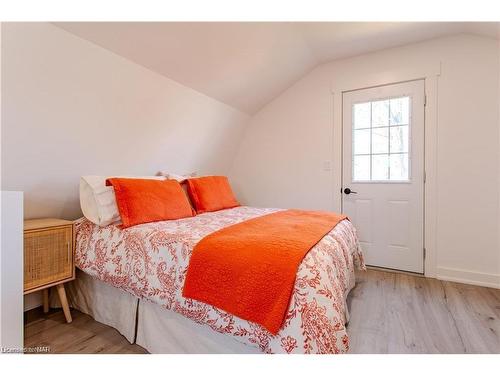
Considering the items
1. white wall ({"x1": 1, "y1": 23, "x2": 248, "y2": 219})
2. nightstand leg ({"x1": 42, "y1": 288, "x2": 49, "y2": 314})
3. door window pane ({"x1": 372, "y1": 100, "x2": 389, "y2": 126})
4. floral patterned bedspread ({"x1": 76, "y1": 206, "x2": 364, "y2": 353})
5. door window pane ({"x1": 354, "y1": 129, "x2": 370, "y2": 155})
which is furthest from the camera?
door window pane ({"x1": 354, "y1": 129, "x2": 370, "y2": 155})

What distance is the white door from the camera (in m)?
2.64

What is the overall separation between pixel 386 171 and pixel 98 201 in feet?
9.17

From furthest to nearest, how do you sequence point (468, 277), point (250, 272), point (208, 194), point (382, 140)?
point (382, 140) < point (208, 194) < point (468, 277) < point (250, 272)

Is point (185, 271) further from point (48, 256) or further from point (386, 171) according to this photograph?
point (386, 171)

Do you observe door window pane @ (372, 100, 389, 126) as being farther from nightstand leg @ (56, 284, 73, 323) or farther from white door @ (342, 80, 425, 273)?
nightstand leg @ (56, 284, 73, 323)

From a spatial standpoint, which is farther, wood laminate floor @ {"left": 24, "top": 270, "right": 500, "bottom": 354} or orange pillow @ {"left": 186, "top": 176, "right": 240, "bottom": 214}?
orange pillow @ {"left": 186, "top": 176, "right": 240, "bottom": 214}

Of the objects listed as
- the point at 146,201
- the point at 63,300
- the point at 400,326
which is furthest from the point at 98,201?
the point at 400,326

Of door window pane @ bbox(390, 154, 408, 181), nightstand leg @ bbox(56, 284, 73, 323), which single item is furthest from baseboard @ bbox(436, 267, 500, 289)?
nightstand leg @ bbox(56, 284, 73, 323)

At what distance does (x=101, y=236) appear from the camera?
68.3 inches

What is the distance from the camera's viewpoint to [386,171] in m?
2.80

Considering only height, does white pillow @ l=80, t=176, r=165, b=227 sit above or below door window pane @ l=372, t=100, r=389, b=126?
below

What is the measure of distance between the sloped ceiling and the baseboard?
7.14ft
